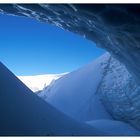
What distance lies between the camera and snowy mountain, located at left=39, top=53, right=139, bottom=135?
51.0ft

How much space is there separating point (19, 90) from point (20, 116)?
1.09 metres

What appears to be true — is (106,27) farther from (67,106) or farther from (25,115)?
(67,106)

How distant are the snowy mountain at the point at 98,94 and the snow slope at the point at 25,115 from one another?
211 inches

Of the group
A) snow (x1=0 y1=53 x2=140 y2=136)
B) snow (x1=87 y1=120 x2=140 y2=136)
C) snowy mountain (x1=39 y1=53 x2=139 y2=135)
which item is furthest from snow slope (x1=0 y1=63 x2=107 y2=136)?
snowy mountain (x1=39 y1=53 x2=139 y2=135)

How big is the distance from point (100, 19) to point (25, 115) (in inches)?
114

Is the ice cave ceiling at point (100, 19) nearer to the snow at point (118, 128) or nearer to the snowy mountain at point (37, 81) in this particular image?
the snow at point (118, 128)

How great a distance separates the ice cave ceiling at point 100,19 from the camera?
4.76 meters

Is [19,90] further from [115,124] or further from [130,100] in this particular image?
[130,100]

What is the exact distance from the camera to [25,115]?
664 cm

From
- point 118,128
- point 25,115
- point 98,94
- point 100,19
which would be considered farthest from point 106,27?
point 98,94

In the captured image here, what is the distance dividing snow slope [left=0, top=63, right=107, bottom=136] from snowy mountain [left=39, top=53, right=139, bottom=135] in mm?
5362

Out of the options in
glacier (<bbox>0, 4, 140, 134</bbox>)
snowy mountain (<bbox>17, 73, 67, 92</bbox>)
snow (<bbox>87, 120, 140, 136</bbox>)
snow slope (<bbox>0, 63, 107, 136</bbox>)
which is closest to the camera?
glacier (<bbox>0, 4, 140, 134</bbox>)

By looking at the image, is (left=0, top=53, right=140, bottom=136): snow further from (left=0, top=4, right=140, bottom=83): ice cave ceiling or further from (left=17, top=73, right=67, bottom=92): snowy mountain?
(left=17, top=73, right=67, bottom=92): snowy mountain

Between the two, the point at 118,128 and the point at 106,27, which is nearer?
the point at 106,27
